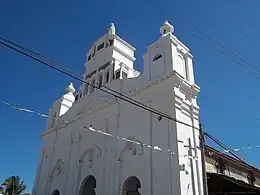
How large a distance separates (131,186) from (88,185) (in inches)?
140

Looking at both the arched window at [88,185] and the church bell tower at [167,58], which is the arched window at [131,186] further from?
the church bell tower at [167,58]

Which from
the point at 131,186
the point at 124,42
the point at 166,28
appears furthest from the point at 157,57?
the point at 131,186

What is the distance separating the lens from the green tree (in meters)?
30.9

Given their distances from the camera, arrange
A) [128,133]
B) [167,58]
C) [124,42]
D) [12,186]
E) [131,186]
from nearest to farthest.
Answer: [131,186] → [128,133] → [167,58] → [124,42] → [12,186]

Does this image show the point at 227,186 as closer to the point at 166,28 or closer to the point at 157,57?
the point at 157,57

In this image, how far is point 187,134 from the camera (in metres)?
12.5

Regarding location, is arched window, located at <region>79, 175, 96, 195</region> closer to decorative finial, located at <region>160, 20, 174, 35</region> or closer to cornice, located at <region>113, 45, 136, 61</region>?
cornice, located at <region>113, 45, 136, 61</region>

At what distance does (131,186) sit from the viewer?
13.4 m

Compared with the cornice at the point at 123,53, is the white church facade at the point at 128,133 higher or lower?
lower

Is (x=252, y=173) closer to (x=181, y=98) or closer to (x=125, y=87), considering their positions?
(x=181, y=98)

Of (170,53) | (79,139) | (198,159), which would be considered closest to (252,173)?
(198,159)

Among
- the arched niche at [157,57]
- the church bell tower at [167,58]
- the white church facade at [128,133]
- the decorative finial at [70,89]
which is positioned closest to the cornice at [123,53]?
the white church facade at [128,133]

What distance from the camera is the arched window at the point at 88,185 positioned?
15352mm

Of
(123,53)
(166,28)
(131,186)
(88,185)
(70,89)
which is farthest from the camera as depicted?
(70,89)
